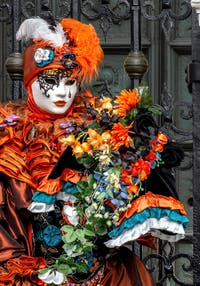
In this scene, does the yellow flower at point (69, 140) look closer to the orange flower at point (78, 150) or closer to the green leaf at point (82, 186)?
the orange flower at point (78, 150)

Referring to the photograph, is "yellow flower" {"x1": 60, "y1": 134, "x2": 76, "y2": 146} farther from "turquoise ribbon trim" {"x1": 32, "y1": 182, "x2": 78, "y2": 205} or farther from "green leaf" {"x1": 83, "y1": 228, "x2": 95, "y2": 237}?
"green leaf" {"x1": 83, "y1": 228, "x2": 95, "y2": 237}

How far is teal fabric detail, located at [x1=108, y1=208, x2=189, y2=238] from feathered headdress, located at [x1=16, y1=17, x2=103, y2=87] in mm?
780

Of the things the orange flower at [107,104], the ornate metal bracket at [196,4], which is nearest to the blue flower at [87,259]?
the orange flower at [107,104]

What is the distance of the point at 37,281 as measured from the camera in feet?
20.8

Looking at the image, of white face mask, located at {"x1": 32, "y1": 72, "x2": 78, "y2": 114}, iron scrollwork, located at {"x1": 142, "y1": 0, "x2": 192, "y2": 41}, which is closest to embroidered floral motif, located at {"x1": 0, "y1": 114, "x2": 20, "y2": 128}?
white face mask, located at {"x1": 32, "y1": 72, "x2": 78, "y2": 114}

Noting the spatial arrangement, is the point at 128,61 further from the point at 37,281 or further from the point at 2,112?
the point at 37,281

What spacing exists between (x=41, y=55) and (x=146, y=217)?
93 cm

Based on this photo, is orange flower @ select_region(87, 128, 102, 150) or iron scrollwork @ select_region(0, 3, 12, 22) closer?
orange flower @ select_region(87, 128, 102, 150)

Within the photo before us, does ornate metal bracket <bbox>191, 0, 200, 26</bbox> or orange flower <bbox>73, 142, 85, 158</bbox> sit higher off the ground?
ornate metal bracket <bbox>191, 0, 200, 26</bbox>

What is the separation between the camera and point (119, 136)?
20.0 ft

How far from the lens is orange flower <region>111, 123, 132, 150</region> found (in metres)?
6.09

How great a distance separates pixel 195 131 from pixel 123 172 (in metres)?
0.52

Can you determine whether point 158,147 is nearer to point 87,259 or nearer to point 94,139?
point 94,139

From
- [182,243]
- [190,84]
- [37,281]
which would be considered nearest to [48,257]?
[37,281]
